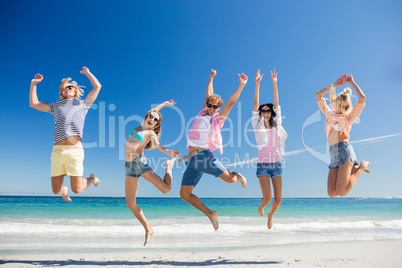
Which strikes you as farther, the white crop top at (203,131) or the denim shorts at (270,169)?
the denim shorts at (270,169)

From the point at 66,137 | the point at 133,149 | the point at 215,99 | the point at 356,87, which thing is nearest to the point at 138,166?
the point at 133,149

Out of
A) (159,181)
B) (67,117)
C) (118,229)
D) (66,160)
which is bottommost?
(118,229)

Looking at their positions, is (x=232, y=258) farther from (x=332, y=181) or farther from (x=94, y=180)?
(x=94, y=180)

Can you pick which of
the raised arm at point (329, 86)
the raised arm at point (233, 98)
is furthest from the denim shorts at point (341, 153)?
the raised arm at point (233, 98)

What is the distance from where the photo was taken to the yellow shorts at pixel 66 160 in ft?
18.0

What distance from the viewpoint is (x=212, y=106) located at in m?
5.68

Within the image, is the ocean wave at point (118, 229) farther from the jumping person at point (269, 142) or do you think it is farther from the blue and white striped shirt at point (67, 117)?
the blue and white striped shirt at point (67, 117)

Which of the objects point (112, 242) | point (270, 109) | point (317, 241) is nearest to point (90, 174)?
point (270, 109)

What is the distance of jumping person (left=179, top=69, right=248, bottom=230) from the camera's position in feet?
18.3

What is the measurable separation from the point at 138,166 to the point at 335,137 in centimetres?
365

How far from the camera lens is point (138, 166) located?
569cm

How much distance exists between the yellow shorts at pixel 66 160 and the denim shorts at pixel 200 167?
1835 millimetres

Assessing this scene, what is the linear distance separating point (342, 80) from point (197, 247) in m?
5.51

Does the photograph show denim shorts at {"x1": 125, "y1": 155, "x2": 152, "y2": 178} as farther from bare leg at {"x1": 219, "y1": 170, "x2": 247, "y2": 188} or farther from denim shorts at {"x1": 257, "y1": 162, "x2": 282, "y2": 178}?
denim shorts at {"x1": 257, "y1": 162, "x2": 282, "y2": 178}
